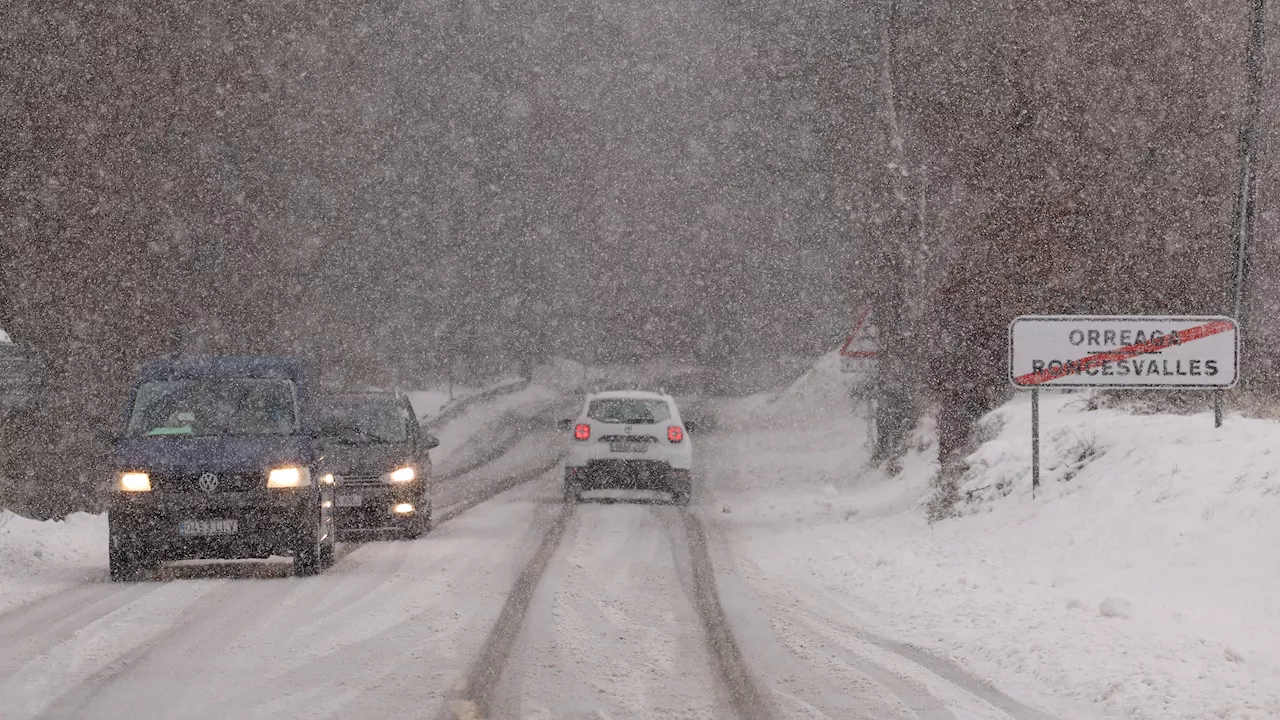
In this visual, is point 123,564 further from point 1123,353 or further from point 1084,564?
point 1123,353

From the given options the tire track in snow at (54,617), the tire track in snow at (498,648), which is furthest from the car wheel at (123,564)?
the tire track in snow at (498,648)

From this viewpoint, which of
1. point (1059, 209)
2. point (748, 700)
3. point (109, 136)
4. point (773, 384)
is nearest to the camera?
point (748, 700)

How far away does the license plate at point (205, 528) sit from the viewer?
12.3m

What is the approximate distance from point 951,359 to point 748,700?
13.2 meters

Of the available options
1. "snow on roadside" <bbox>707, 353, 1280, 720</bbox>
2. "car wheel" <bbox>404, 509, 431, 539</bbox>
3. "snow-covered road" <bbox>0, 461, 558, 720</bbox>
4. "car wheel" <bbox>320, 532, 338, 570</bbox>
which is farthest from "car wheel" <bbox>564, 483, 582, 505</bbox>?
"car wheel" <bbox>320, 532, 338, 570</bbox>

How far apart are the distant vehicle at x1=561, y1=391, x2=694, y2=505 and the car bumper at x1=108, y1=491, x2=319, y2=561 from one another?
8.68m

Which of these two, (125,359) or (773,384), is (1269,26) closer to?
(125,359)

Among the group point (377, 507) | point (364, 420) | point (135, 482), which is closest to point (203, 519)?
point (135, 482)

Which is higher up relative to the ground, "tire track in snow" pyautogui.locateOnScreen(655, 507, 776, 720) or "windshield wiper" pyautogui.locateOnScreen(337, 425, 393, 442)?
"windshield wiper" pyautogui.locateOnScreen(337, 425, 393, 442)

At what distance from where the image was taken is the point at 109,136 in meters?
21.3

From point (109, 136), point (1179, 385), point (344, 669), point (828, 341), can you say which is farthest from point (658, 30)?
point (344, 669)

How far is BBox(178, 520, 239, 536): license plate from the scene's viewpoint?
1231 centimetres

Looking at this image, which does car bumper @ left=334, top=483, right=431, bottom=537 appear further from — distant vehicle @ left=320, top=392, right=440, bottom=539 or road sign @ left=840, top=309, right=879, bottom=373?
road sign @ left=840, top=309, right=879, bottom=373

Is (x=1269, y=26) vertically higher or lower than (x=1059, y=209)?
higher
